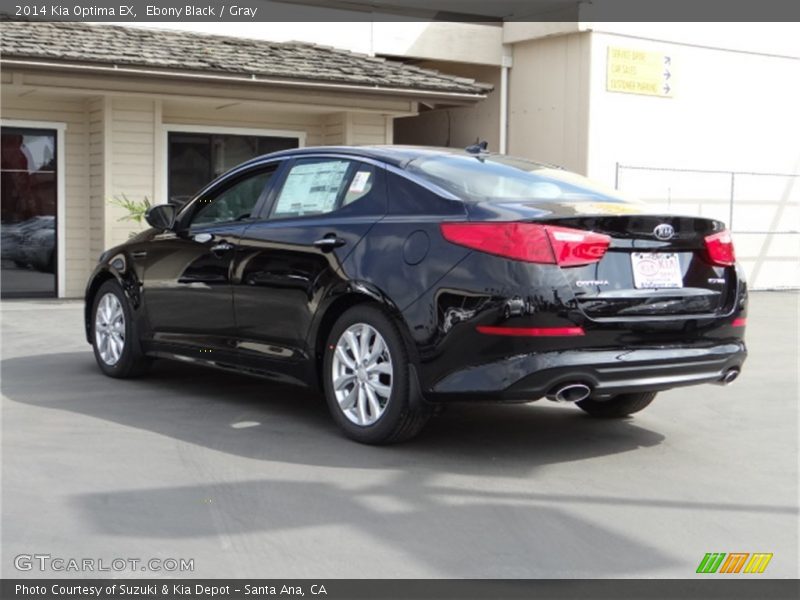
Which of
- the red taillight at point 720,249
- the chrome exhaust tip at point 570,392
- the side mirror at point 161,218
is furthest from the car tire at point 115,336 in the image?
the red taillight at point 720,249

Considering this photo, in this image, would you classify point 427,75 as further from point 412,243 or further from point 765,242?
point 412,243

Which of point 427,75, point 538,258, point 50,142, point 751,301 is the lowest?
point 751,301

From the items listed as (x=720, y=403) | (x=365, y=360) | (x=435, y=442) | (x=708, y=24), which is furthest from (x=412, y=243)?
(x=708, y=24)

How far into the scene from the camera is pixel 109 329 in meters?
8.37

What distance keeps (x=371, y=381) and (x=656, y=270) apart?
1.57m

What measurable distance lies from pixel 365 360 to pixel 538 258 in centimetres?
115

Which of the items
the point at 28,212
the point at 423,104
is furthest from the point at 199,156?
the point at 423,104

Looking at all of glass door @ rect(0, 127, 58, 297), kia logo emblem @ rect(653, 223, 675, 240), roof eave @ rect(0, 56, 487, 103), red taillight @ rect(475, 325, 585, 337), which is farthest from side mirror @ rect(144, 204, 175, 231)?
glass door @ rect(0, 127, 58, 297)

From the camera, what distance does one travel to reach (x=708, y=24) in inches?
782

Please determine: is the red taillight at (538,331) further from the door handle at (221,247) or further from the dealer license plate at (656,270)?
the door handle at (221,247)

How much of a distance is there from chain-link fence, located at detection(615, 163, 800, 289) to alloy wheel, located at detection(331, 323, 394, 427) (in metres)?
13.2

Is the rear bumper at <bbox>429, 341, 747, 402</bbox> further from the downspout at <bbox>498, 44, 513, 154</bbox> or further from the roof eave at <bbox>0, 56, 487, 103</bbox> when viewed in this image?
the downspout at <bbox>498, 44, 513, 154</bbox>

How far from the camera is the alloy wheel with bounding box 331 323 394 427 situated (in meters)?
6.05

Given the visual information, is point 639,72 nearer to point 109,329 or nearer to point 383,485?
point 109,329
